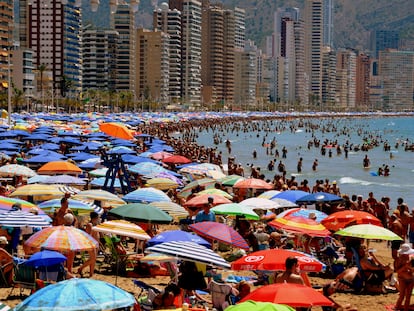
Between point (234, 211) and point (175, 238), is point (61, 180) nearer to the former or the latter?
point (234, 211)

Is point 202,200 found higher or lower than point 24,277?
higher

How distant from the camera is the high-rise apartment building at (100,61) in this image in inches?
6703

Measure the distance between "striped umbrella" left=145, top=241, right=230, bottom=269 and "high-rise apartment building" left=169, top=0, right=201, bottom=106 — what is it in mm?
167549

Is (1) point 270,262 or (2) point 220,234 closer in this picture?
(1) point 270,262

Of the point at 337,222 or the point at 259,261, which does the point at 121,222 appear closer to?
the point at 259,261

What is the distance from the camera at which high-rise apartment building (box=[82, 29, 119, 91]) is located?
170 metres

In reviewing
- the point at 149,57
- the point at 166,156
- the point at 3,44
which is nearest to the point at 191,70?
the point at 149,57

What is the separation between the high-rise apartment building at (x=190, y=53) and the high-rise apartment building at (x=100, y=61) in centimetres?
1781

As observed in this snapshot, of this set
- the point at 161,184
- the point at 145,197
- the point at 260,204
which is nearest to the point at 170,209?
the point at 145,197

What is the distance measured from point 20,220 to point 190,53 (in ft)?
570

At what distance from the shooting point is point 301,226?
545 inches

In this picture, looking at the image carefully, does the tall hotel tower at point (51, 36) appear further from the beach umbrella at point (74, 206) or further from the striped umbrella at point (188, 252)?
the striped umbrella at point (188, 252)

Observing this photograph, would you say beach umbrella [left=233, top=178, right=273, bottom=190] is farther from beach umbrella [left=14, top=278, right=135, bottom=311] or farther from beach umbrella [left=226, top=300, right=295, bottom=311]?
beach umbrella [left=226, top=300, right=295, bottom=311]

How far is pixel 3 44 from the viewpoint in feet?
352
